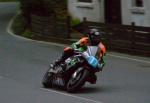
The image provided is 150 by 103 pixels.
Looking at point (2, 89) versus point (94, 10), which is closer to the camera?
point (2, 89)

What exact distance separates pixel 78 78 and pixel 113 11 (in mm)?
17310

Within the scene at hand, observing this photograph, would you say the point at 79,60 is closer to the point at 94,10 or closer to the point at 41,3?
the point at 94,10

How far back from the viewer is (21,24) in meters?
37.6

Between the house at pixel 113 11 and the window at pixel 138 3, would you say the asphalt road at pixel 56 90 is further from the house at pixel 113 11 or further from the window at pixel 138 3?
the window at pixel 138 3

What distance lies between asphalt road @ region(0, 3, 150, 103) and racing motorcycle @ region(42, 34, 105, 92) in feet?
0.81

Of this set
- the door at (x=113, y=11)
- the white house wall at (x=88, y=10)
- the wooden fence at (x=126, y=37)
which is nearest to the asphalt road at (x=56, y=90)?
the wooden fence at (x=126, y=37)

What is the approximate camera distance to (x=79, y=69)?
47.6 ft

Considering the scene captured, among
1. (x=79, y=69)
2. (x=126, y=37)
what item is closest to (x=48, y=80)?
(x=79, y=69)

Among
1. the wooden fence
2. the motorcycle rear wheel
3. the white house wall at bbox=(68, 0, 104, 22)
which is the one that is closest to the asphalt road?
the motorcycle rear wheel

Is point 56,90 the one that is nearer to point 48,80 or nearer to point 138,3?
point 48,80

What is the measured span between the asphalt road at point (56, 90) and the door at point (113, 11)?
4982 mm

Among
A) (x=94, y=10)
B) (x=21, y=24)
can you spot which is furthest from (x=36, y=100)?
(x=21, y=24)

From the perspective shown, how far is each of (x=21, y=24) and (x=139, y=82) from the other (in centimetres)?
2175

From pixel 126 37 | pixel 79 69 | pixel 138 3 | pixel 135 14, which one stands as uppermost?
pixel 138 3
